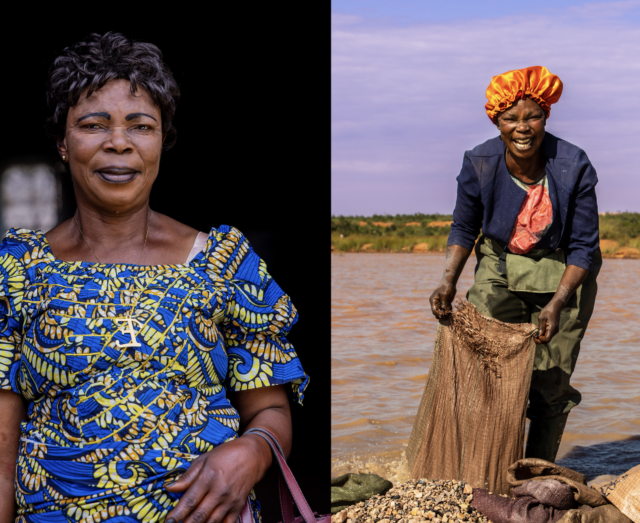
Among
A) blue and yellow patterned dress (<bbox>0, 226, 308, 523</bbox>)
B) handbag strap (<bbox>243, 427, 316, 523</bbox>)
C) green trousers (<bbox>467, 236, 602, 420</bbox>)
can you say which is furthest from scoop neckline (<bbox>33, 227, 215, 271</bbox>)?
green trousers (<bbox>467, 236, 602, 420</bbox>)

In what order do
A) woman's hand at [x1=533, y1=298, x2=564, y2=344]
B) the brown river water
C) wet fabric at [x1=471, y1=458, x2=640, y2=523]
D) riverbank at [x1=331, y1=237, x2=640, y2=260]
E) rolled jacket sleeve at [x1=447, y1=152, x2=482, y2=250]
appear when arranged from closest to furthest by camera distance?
wet fabric at [x1=471, y1=458, x2=640, y2=523], woman's hand at [x1=533, y1=298, x2=564, y2=344], rolled jacket sleeve at [x1=447, y1=152, x2=482, y2=250], the brown river water, riverbank at [x1=331, y1=237, x2=640, y2=260]

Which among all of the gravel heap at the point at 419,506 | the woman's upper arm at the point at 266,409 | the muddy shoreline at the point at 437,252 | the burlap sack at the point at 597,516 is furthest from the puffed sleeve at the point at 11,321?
the muddy shoreline at the point at 437,252

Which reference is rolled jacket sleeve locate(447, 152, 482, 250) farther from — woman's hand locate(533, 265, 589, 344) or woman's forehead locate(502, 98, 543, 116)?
woman's hand locate(533, 265, 589, 344)

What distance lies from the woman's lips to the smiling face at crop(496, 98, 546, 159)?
2.19 meters

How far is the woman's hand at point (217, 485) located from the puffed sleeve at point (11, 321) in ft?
1.74

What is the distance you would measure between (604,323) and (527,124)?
22.9 ft

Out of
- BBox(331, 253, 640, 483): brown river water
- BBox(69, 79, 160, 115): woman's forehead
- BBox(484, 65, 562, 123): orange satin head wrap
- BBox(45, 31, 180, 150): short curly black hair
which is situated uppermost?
BBox(484, 65, 562, 123): orange satin head wrap

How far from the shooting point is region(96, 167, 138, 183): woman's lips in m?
1.87

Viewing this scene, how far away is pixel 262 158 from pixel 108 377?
1.39m

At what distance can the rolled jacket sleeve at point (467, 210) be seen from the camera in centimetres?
357

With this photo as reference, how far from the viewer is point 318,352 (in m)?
2.96

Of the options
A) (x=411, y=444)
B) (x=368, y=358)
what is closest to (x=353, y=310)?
(x=368, y=358)

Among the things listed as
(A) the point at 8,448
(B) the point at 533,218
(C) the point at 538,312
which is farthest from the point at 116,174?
(C) the point at 538,312

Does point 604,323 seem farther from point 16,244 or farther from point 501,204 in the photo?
point 16,244
